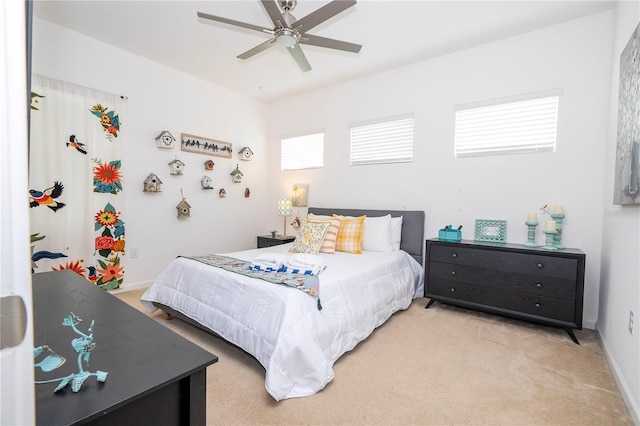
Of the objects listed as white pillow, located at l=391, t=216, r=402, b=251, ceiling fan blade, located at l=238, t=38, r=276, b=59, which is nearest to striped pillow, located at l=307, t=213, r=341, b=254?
white pillow, located at l=391, t=216, r=402, b=251

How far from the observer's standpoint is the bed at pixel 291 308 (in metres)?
1.75

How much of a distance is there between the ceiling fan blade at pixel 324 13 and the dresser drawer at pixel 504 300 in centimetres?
256

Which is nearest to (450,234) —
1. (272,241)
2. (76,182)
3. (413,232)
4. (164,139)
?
(413,232)

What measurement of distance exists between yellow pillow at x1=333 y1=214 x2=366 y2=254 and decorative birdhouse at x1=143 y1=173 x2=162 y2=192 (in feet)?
7.64

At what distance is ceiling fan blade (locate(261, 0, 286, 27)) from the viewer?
1.88m

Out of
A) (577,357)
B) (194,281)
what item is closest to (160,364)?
(194,281)

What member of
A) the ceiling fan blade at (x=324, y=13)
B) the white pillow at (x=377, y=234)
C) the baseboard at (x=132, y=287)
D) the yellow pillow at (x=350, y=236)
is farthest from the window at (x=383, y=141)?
the baseboard at (x=132, y=287)

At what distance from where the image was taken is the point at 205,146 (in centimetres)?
423

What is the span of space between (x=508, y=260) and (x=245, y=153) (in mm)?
3796

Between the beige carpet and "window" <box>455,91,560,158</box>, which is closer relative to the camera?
the beige carpet

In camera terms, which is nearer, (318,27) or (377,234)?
(318,27)

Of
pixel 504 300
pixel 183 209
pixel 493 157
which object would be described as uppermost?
pixel 493 157

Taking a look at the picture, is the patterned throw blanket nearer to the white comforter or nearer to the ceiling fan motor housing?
the white comforter

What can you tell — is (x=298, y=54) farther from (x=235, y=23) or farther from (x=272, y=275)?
(x=272, y=275)
